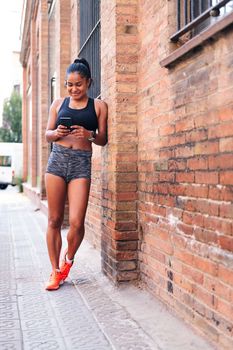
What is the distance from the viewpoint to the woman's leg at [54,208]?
435 centimetres

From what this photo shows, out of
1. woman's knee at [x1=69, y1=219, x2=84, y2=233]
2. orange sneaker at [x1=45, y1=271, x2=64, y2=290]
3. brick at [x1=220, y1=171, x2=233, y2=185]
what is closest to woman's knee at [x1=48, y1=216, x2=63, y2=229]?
woman's knee at [x1=69, y1=219, x2=84, y2=233]

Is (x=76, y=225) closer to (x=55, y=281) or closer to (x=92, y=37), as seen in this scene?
(x=55, y=281)

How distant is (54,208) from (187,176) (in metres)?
1.59

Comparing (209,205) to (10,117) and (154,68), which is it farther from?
(10,117)

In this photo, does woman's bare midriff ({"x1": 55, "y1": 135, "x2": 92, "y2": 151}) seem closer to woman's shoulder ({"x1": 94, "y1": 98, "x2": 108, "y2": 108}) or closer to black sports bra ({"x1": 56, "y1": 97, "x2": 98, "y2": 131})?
black sports bra ({"x1": 56, "y1": 97, "x2": 98, "y2": 131})

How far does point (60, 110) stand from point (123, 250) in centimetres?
135

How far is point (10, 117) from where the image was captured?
44.2 metres

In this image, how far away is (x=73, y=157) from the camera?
14.2 ft

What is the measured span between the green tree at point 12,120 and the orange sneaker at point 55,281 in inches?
1574

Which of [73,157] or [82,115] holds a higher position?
[82,115]

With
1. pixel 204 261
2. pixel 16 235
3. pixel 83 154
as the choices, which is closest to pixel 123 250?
pixel 83 154

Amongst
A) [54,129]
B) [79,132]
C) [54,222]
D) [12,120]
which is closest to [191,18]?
[79,132]

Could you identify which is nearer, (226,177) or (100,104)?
(226,177)

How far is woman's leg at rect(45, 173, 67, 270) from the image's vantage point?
435 cm
